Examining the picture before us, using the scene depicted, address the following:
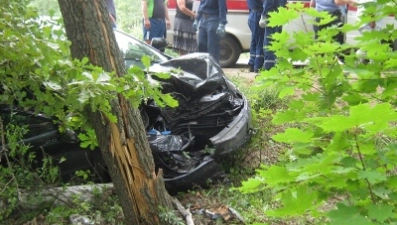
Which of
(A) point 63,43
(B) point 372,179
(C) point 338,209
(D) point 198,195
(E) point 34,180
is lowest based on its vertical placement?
(D) point 198,195

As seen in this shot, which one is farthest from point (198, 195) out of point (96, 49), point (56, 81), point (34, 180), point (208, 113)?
point (56, 81)

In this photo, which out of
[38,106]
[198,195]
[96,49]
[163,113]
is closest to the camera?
[38,106]

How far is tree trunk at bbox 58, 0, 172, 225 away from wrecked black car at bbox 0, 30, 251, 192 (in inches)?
24.8

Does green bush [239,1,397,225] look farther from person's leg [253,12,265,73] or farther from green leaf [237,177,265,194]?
person's leg [253,12,265,73]

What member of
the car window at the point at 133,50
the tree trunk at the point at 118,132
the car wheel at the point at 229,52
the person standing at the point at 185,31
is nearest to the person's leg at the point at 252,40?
the person standing at the point at 185,31

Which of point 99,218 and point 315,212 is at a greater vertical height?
point 315,212

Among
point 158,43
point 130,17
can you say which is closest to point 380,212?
point 158,43

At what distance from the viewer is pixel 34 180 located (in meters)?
3.71

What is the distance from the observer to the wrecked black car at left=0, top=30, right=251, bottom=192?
3.96 m

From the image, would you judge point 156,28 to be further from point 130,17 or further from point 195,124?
point 195,124

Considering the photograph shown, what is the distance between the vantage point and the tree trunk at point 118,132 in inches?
114

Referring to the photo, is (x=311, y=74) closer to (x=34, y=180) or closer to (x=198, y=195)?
(x=198, y=195)

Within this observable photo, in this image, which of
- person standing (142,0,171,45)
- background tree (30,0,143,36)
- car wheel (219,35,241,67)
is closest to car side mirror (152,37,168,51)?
person standing (142,0,171,45)

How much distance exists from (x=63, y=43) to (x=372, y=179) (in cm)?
145
